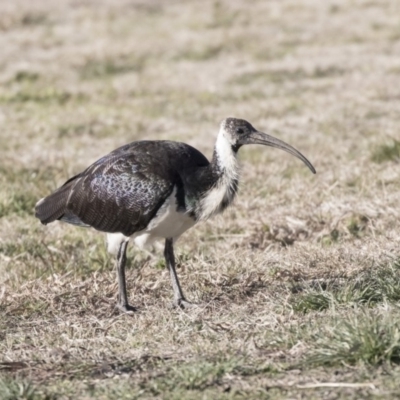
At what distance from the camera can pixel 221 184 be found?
262 inches

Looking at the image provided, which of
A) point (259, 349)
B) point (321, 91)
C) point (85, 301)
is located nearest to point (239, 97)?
point (321, 91)

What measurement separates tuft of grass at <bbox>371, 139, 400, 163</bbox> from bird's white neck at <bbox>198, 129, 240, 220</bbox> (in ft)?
13.8

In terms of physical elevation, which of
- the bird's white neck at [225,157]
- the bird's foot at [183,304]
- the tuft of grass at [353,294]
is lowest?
the bird's foot at [183,304]

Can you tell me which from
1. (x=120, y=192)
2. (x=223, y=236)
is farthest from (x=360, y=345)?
(x=223, y=236)

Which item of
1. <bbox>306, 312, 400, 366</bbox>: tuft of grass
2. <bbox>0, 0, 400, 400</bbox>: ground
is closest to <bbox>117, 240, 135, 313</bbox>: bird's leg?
<bbox>0, 0, 400, 400</bbox>: ground

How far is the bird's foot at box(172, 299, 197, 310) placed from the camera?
6502mm

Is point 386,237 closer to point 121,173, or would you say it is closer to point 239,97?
point 121,173

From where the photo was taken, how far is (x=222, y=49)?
20.2m

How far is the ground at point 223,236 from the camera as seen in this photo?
5.18 m

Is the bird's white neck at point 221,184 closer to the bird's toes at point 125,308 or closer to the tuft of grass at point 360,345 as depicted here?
the bird's toes at point 125,308

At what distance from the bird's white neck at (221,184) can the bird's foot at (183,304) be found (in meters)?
0.54

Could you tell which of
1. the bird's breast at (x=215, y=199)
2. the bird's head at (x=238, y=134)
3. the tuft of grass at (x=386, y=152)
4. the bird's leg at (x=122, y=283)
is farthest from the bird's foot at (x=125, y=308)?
the tuft of grass at (x=386, y=152)

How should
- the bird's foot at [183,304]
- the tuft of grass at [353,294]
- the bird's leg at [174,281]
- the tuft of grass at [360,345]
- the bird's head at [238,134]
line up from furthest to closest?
the bird's head at [238,134]
the bird's leg at [174,281]
the bird's foot at [183,304]
the tuft of grass at [353,294]
the tuft of grass at [360,345]

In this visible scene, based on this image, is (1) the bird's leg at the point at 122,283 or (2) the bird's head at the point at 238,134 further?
(2) the bird's head at the point at 238,134
